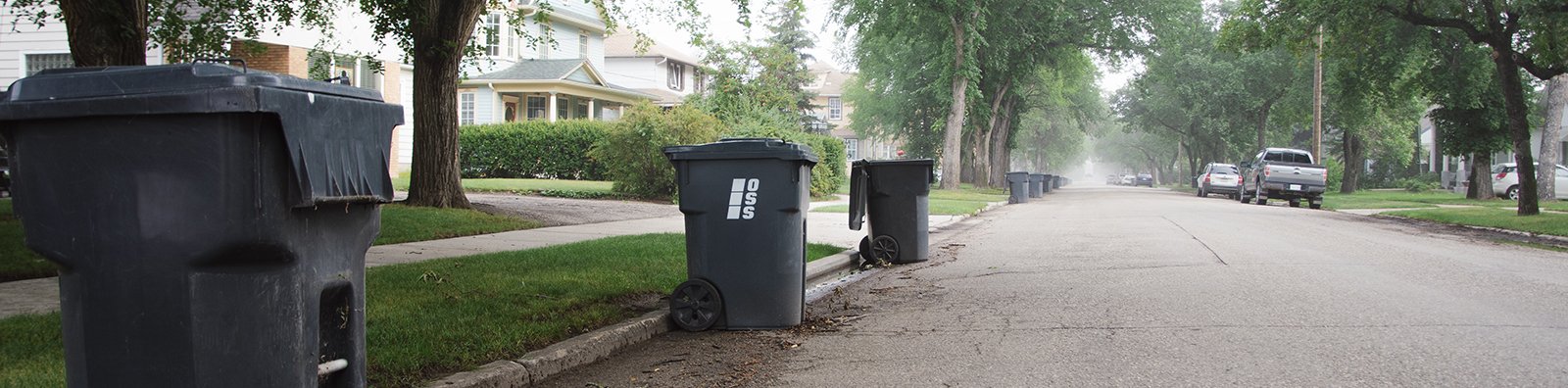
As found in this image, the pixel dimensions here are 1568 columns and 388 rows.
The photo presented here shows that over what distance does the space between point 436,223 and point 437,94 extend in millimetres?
2941

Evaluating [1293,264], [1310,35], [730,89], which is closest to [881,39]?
[730,89]

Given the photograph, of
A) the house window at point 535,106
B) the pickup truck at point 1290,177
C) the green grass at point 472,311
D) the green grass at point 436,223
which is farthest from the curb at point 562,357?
the house window at point 535,106

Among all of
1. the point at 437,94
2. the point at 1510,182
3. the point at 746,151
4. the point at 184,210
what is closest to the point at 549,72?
the point at 437,94

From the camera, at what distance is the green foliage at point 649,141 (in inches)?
922

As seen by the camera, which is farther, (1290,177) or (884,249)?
(1290,177)

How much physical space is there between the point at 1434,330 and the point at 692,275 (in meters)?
4.35

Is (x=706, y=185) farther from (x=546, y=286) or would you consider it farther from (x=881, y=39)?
(x=881, y=39)

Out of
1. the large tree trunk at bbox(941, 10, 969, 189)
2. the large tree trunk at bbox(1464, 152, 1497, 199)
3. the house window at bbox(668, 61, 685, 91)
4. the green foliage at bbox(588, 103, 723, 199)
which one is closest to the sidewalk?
the green foliage at bbox(588, 103, 723, 199)

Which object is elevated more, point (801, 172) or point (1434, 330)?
point (801, 172)

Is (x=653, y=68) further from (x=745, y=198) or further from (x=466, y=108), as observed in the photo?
(x=745, y=198)

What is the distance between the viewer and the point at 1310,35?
76.6 feet

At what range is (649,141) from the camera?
77.2 feet

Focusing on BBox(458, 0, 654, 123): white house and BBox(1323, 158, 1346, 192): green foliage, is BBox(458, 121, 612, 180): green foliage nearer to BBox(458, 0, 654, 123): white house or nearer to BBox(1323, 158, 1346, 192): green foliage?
BBox(458, 0, 654, 123): white house

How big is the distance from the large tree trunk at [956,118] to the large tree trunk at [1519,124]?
1803 cm
